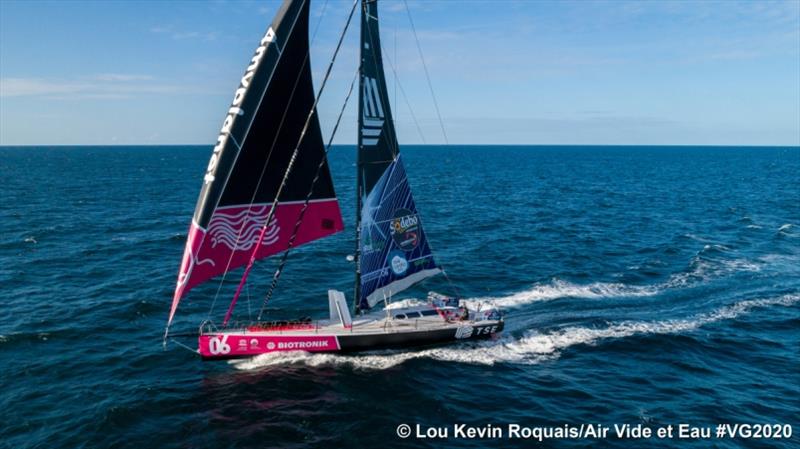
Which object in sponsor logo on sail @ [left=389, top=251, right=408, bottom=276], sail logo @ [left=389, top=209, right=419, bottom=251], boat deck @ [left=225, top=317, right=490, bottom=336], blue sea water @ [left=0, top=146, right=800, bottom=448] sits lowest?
blue sea water @ [left=0, top=146, right=800, bottom=448]

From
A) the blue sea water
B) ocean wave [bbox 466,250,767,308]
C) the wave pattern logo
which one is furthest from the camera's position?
ocean wave [bbox 466,250,767,308]

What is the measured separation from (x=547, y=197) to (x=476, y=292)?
185 feet

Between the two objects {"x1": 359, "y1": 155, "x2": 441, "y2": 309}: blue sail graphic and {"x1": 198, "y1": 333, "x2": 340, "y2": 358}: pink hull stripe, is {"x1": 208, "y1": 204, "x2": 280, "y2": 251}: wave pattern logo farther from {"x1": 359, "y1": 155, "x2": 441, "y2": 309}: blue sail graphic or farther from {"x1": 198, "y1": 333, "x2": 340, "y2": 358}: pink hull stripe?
{"x1": 359, "y1": 155, "x2": 441, "y2": 309}: blue sail graphic

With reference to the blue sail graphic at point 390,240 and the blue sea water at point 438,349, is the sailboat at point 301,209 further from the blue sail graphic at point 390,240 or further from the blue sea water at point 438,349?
the blue sea water at point 438,349

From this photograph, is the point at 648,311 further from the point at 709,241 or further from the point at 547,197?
the point at 547,197

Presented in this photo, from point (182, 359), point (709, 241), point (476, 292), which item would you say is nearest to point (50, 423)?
point (182, 359)

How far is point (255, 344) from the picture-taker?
24734 millimetres

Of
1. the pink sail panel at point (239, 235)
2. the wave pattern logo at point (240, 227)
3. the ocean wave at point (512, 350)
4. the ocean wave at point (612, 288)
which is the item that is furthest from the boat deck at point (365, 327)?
the ocean wave at point (612, 288)

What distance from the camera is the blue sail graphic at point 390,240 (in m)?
26.5

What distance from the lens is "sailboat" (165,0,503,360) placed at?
21609 mm

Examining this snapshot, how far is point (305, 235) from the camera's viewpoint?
25.2 metres

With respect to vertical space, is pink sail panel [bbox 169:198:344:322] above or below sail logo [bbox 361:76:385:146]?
below

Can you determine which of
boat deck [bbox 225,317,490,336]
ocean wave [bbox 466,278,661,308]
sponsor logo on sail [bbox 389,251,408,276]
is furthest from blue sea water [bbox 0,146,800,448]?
sponsor logo on sail [bbox 389,251,408,276]

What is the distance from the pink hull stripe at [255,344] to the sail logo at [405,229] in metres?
6.35
